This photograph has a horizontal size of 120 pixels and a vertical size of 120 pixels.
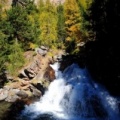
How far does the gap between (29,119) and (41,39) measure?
1017 inches

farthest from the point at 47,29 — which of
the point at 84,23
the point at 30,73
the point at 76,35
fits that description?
the point at 30,73

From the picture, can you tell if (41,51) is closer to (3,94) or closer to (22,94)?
(22,94)

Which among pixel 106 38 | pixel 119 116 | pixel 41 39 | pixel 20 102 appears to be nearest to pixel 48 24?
pixel 41 39

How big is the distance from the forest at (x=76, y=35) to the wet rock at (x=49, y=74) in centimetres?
484

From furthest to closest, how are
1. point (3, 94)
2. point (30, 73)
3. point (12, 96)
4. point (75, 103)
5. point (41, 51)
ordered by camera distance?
point (41, 51) → point (30, 73) → point (3, 94) → point (12, 96) → point (75, 103)

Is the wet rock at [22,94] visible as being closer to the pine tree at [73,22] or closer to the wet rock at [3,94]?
the wet rock at [3,94]

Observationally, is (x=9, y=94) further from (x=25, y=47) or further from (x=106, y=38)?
(x=106, y=38)

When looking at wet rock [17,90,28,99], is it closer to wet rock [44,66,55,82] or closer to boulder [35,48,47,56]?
wet rock [44,66,55,82]

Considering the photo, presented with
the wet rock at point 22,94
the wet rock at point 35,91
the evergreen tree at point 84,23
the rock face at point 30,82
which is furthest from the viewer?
the evergreen tree at point 84,23

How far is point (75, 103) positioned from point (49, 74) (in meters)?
9.52

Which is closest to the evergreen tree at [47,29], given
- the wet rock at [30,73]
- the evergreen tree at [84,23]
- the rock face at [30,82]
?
the evergreen tree at [84,23]

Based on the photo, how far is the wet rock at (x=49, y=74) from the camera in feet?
143

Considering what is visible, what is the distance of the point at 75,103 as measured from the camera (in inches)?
1425

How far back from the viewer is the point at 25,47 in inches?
2008
